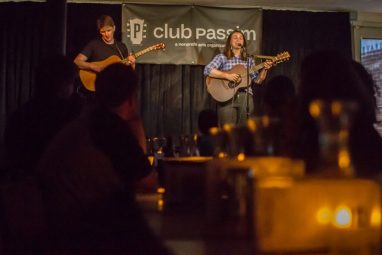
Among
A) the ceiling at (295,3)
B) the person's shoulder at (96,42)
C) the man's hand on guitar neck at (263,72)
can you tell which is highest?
the ceiling at (295,3)

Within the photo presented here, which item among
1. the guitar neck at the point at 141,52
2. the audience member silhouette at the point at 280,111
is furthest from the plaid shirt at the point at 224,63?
the audience member silhouette at the point at 280,111

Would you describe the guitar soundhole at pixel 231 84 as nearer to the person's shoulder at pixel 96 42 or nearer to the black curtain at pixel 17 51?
the person's shoulder at pixel 96 42

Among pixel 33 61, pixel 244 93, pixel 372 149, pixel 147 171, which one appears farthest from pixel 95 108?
pixel 33 61

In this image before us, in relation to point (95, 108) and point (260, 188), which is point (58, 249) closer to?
point (95, 108)

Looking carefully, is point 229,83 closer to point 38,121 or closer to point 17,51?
point 17,51

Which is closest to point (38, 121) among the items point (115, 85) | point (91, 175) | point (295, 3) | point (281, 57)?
point (115, 85)

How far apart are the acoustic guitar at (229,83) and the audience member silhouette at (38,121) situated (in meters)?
3.84

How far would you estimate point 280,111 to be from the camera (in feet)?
6.63

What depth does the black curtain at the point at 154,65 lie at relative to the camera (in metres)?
6.56

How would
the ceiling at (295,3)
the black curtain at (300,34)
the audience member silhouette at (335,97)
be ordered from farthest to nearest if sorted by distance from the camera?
the black curtain at (300,34)
the ceiling at (295,3)
the audience member silhouette at (335,97)

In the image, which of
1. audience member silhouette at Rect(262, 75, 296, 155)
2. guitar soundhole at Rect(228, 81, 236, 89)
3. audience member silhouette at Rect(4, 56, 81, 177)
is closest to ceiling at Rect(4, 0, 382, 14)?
guitar soundhole at Rect(228, 81, 236, 89)

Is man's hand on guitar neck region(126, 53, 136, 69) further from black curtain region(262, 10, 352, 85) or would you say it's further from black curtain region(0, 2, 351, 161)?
black curtain region(262, 10, 352, 85)

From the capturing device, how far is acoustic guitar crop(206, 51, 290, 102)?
253 inches

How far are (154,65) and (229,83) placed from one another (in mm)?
995
